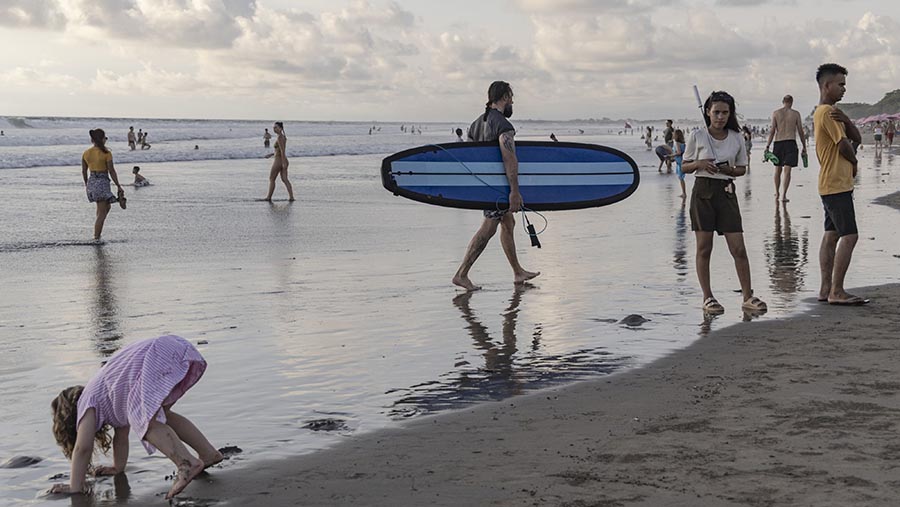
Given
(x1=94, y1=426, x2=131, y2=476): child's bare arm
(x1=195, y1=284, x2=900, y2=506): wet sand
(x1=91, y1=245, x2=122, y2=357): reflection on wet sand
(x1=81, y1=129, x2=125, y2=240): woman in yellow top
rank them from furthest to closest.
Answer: (x1=81, y1=129, x2=125, y2=240): woman in yellow top < (x1=91, y1=245, x2=122, y2=357): reflection on wet sand < (x1=94, y1=426, x2=131, y2=476): child's bare arm < (x1=195, y1=284, x2=900, y2=506): wet sand

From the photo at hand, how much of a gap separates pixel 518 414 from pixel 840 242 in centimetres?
419

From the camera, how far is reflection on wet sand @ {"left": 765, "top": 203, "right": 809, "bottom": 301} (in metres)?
9.38

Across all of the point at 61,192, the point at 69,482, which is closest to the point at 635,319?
the point at 69,482

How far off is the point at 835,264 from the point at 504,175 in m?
3.19

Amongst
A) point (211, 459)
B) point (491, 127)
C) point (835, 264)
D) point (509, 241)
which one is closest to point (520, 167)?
point (491, 127)

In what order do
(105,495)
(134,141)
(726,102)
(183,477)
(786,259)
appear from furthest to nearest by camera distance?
(134,141) < (786,259) < (726,102) < (105,495) < (183,477)

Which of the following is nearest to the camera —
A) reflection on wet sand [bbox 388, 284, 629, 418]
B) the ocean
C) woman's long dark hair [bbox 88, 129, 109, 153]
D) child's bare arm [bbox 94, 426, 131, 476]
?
child's bare arm [bbox 94, 426, 131, 476]

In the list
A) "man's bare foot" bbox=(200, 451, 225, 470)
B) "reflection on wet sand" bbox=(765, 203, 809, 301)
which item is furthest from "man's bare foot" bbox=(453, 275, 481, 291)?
"man's bare foot" bbox=(200, 451, 225, 470)

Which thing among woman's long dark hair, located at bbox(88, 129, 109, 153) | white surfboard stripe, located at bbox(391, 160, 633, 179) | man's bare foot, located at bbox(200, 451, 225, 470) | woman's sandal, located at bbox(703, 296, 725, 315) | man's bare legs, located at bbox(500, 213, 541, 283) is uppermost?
woman's long dark hair, located at bbox(88, 129, 109, 153)

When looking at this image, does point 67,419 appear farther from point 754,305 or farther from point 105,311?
point 754,305

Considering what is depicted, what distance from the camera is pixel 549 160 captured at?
33.6 feet

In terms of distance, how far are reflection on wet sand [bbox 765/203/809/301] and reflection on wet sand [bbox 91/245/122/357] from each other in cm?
564

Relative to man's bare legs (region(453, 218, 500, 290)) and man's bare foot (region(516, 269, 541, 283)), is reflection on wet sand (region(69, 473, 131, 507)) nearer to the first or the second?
man's bare legs (region(453, 218, 500, 290))

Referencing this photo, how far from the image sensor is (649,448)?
4.66m
